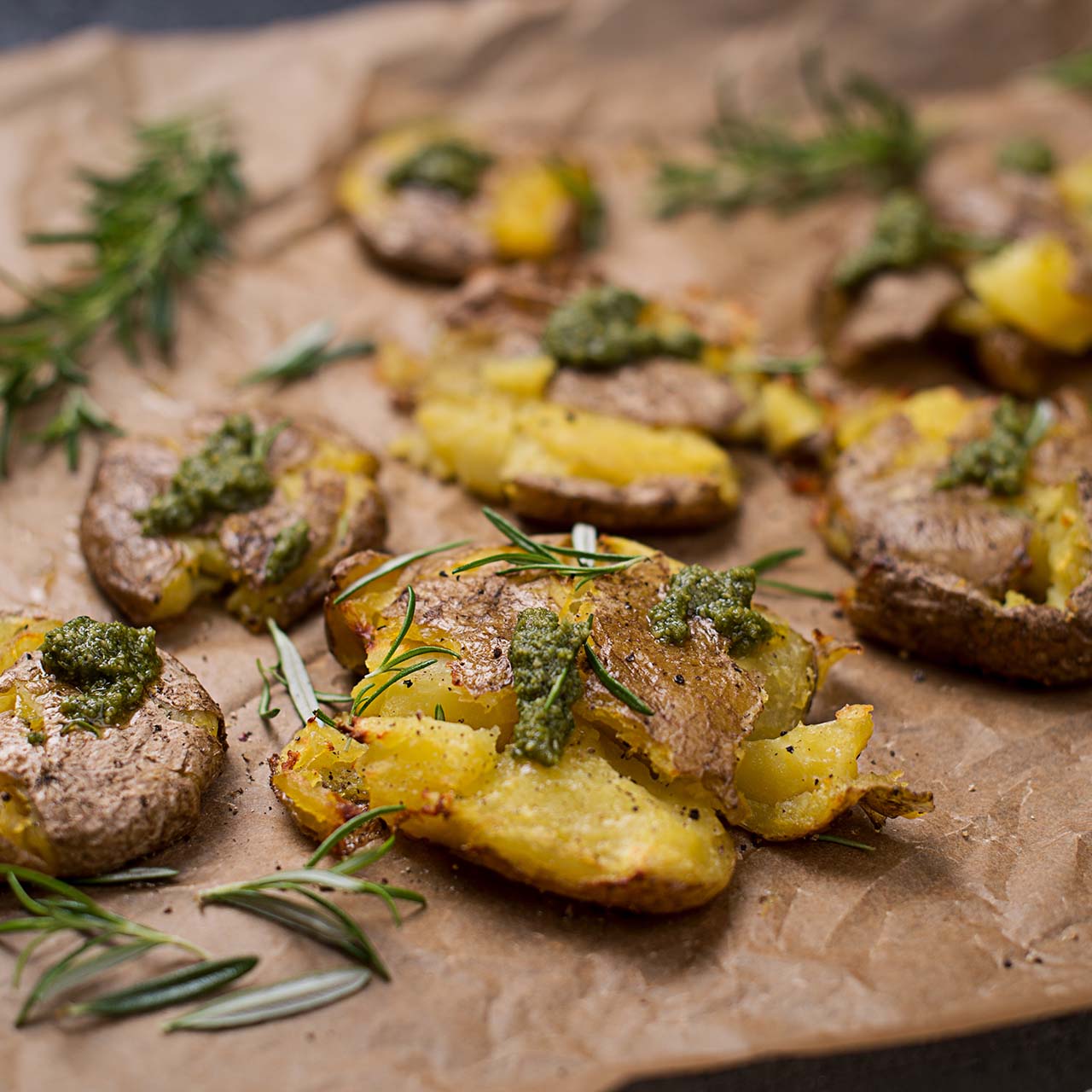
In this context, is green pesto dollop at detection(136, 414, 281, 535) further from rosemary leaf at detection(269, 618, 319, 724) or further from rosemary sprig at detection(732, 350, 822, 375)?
rosemary sprig at detection(732, 350, 822, 375)

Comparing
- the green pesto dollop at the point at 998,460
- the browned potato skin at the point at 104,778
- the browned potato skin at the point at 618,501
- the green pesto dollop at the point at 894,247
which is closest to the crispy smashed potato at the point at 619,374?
the browned potato skin at the point at 618,501

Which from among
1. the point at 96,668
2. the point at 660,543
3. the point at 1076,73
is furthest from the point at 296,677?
the point at 1076,73

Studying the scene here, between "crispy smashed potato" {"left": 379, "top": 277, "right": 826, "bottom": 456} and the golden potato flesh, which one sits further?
"crispy smashed potato" {"left": 379, "top": 277, "right": 826, "bottom": 456}

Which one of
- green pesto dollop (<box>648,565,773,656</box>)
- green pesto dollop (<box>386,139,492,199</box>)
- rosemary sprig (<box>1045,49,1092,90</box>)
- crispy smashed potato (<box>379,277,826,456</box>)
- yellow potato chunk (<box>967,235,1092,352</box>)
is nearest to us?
green pesto dollop (<box>648,565,773,656</box>)

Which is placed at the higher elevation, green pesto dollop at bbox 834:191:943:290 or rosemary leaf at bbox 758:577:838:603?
green pesto dollop at bbox 834:191:943:290

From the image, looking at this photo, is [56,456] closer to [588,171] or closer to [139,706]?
[139,706]

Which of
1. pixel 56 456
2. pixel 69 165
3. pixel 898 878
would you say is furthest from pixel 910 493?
A: pixel 69 165

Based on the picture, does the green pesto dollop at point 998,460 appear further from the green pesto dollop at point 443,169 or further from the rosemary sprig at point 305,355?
the green pesto dollop at point 443,169

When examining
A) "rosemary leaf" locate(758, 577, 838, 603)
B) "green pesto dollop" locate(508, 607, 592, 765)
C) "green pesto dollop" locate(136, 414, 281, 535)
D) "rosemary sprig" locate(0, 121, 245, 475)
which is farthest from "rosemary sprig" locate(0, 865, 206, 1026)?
"rosemary leaf" locate(758, 577, 838, 603)
